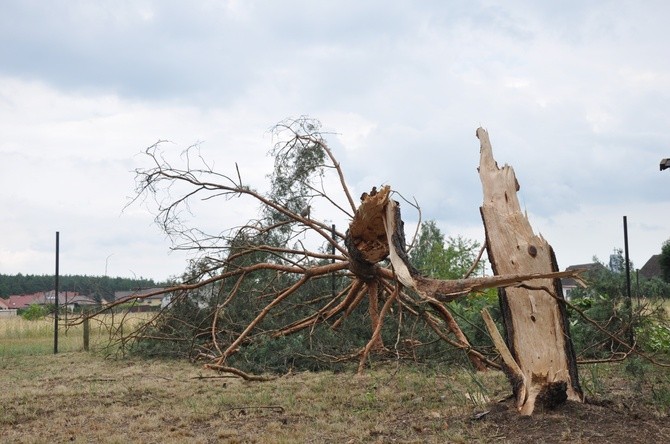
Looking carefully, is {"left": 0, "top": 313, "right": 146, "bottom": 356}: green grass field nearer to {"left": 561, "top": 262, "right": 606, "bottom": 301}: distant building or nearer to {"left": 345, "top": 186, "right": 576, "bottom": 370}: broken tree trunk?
{"left": 345, "top": 186, "right": 576, "bottom": 370}: broken tree trunk

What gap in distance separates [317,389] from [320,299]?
2795 mm

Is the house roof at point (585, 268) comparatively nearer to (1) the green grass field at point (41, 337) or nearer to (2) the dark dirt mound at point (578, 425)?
(2) the dark dirt mound at point (578, 425)

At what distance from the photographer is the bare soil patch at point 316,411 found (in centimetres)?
515

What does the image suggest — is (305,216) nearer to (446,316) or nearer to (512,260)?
(446,316)

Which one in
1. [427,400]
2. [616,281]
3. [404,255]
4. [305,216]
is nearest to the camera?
[404,255]

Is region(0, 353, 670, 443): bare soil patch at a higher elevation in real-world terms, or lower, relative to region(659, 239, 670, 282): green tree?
lower

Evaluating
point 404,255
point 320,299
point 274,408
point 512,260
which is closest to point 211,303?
point 320,299

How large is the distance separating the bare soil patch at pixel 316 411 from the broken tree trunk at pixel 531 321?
0.17 metres

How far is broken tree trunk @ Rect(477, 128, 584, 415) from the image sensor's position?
17.6 feet

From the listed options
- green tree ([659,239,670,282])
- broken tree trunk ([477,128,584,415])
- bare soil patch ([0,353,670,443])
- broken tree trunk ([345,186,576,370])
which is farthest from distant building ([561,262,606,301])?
green tree ([659,239,670,282])

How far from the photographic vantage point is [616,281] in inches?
440

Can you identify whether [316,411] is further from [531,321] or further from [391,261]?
[531,321]

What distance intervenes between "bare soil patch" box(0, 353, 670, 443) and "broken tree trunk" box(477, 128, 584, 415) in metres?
0.17

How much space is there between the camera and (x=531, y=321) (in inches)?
216
